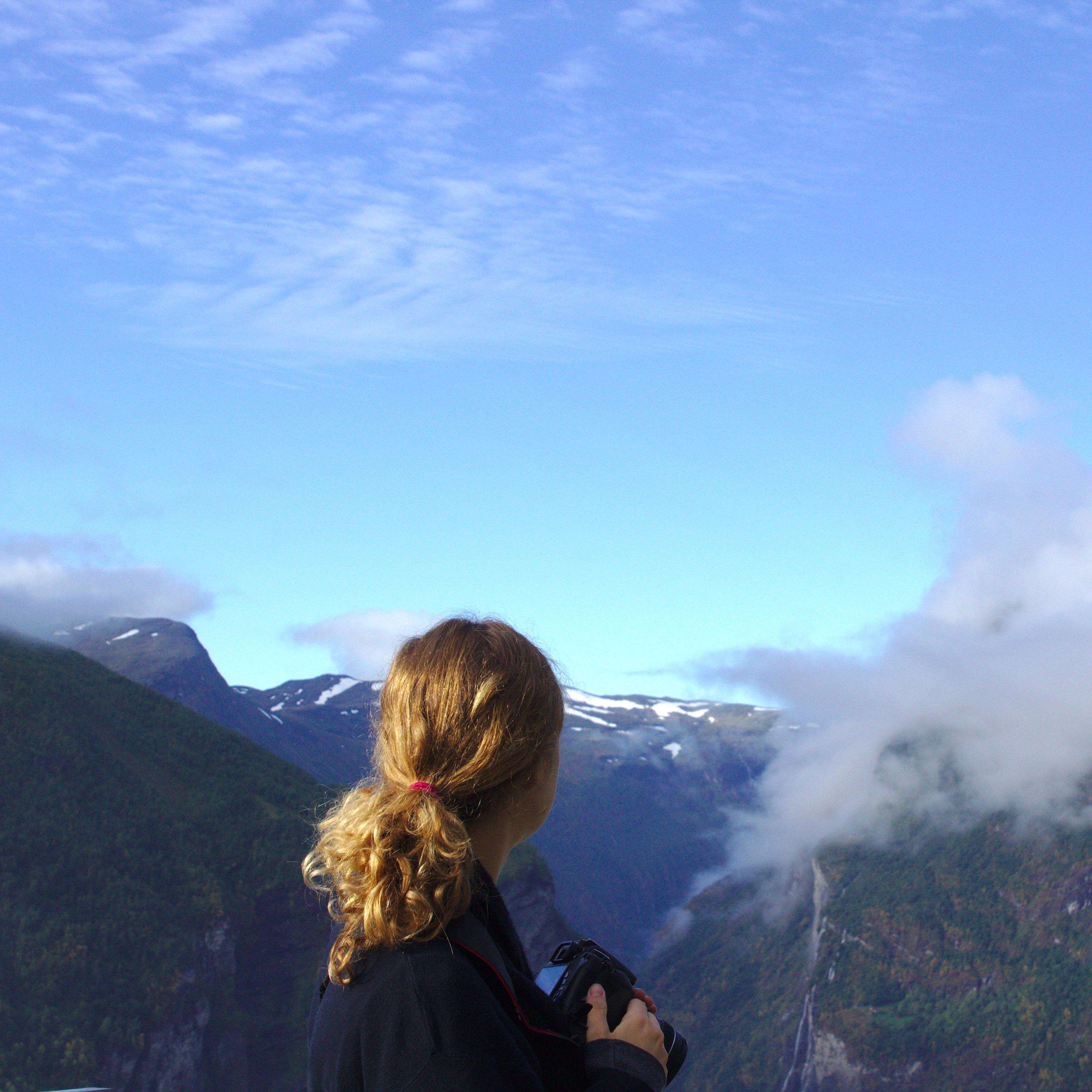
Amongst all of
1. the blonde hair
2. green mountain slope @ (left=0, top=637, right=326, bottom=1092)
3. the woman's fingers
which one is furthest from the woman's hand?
green mountain slope @ (left=0, top=637, right=326, bottom=1092)

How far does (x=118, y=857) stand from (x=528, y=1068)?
108 metres

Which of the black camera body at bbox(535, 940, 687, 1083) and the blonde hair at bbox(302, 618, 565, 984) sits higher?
the blonde hair at bbox(302, 618, 565, 984)

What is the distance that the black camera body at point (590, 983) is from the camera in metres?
3.52

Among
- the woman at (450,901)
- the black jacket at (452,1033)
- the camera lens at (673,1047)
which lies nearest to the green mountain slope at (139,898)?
the camera lens at (673,1047)

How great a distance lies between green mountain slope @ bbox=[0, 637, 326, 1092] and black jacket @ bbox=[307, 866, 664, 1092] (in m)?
86.9

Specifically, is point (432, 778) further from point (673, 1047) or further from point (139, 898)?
point (139, 898)

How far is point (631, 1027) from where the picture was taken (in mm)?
3504

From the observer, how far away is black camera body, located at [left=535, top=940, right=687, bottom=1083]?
3517 millimetres

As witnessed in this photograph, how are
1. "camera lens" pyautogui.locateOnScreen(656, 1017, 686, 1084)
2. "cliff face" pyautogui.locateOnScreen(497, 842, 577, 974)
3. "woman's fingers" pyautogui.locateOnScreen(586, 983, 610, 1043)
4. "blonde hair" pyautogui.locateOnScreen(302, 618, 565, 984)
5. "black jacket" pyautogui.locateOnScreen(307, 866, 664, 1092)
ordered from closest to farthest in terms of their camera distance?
"black jacket" pyautogui.locateOnScreen(307, 866, 664, 1092), "blonde hair" pyautogui.locateOnScreen(302, 618, 565, 984), "woman's fingers" pyautogui.locateOnScreen(586, 983, 610, 1043), "camera lens" pyautogui.locateOnScreen(656, 1017, 686, 1084), "cliff face" pyautogui.locateOnScreen(497, 842, 577, 974)

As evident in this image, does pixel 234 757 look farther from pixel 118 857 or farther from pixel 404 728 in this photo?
pixel 404 728

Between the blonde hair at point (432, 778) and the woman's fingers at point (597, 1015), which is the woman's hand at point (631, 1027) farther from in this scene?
the blonde hair at point (432, 778)

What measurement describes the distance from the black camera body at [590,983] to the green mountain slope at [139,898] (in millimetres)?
86579

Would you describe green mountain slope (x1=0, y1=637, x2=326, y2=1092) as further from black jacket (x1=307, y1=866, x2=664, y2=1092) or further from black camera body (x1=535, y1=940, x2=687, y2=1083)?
black jacket (x1=307, y1=866, x2=664, y2=1092)

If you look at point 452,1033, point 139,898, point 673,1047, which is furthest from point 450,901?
point 139,898
